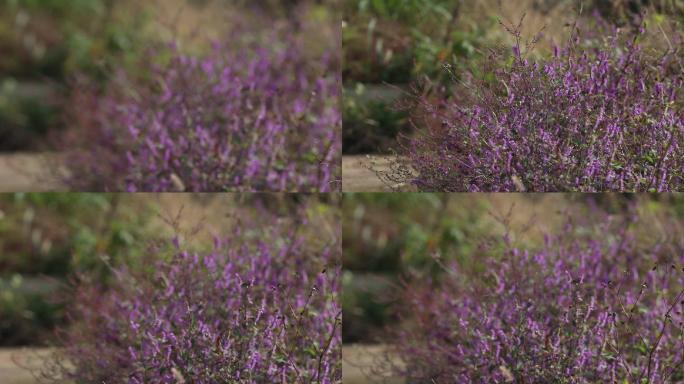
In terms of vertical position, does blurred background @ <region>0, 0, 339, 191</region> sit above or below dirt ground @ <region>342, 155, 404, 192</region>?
above

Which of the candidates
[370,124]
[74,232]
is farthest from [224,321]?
[74,232]

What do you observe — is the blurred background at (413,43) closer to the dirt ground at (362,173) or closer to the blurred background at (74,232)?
the dirt ground at (362,173)

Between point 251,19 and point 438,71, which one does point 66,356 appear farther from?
point 251,19

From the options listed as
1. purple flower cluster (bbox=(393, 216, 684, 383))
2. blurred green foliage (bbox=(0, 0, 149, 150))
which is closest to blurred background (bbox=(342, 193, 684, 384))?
purple flower cluster (bbox=(393, 216, 684, 383))

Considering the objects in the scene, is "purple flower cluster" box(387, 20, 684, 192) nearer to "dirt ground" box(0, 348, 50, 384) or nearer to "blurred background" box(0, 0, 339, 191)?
"blurred background" box(0, 0, 339, 191)

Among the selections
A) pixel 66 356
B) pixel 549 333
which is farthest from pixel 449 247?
pixel 66 356

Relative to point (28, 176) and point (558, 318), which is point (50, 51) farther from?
point (558, 318)

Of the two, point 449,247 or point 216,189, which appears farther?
point 449,247
